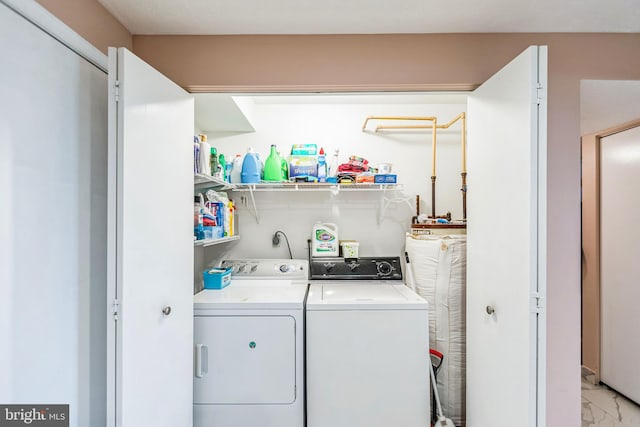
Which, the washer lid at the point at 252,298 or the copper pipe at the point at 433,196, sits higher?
the copper pipe at the point at 433,196

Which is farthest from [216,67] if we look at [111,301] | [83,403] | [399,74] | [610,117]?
[610,117]

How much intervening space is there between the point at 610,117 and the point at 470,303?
1853 millimetres

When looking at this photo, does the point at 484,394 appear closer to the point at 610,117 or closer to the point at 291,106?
the point at 610,117

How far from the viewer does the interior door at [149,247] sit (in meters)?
1.21

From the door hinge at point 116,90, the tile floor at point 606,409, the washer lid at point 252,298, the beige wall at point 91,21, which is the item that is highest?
the beige wall at point 91,21

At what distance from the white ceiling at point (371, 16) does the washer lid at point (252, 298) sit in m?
1.54

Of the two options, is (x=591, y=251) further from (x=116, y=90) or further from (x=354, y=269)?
(x=116, y=90)

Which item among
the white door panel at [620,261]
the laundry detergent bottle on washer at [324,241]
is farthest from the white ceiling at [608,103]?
the laundry detergent bottle on washer at [324,241]

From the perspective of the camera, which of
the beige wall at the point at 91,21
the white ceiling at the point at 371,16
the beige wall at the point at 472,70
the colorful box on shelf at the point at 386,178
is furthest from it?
the colorful box on shelf at the point at 386,178

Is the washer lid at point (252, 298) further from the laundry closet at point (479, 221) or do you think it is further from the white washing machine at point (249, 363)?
the laundry closet at point (479, 221)

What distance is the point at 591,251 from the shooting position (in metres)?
2.70

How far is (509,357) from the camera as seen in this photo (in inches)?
56.3

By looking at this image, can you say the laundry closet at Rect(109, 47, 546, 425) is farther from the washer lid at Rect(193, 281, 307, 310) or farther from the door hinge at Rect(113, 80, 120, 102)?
the washer lid at Rect(193, 281, 307, 310)

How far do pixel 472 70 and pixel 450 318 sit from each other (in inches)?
62.0
